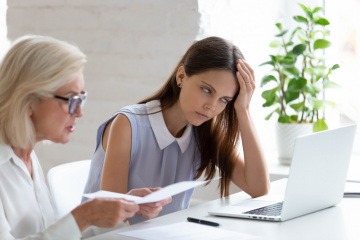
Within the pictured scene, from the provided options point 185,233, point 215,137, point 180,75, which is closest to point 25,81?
point 185,233

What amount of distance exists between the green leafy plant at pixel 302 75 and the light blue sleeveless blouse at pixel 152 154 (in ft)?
2.27

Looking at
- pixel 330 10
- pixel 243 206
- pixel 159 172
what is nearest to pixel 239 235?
pixel 243 206

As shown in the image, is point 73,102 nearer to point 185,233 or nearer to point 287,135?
point 185,233

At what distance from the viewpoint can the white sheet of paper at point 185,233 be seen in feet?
6.12

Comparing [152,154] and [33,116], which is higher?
[33,116]

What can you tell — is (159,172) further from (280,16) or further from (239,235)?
(280,16)

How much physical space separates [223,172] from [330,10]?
1.15 meters

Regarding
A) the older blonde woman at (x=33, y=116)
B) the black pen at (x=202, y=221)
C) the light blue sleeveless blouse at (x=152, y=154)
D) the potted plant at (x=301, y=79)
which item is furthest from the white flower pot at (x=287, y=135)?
the older blonde woman at (x=33, y=116)

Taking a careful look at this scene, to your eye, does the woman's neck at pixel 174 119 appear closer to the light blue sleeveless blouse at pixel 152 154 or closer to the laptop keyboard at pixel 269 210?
the light blue sleeveless blouse at pixel 152 154

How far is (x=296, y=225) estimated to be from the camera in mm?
2033

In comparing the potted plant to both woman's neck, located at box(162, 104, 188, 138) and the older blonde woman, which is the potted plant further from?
the older blonde woman

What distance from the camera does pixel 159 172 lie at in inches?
100.0

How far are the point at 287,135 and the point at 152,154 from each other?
863mm

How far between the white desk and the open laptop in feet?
0.08
